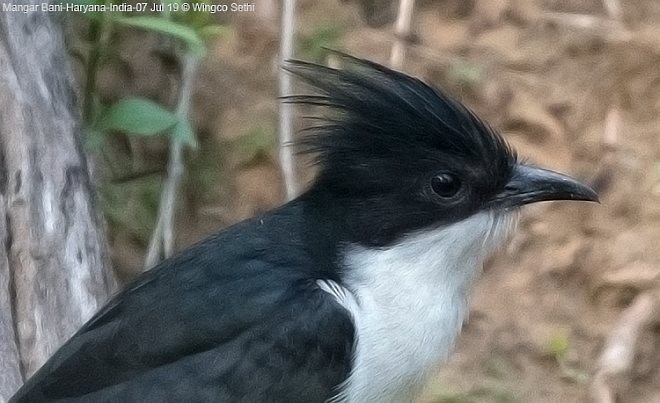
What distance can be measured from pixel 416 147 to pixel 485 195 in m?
0.23

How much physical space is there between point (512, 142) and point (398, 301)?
8.22ft

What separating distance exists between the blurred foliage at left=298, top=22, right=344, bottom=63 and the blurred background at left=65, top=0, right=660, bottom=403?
1 cm

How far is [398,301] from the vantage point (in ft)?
8.97

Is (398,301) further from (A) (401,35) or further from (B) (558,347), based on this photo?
(A) (401,35)

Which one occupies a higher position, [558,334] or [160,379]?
[160,379]

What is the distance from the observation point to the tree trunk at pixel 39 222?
10.7ft

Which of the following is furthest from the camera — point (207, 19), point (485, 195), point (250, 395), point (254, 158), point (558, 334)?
point (254, 158)

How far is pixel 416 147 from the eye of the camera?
2.75 metres

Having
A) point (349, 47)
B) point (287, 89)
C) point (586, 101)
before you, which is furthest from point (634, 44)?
point (287, 89)

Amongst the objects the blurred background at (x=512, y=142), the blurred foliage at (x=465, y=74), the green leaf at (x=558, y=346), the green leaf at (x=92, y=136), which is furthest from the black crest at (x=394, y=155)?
the blurred foliage at (x=465, y=74)

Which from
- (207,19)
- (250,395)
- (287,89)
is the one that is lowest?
(250,395)

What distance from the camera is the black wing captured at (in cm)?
263

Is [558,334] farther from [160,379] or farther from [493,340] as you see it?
[160,379]

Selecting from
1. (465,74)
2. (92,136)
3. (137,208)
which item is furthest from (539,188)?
(465,74)
